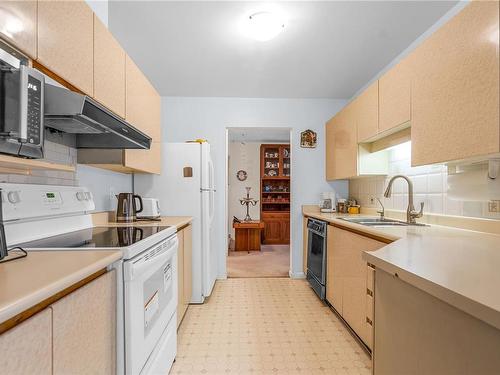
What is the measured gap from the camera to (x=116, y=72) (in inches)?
66.5

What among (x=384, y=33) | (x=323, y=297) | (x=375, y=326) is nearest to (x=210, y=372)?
(x=375, y=326)

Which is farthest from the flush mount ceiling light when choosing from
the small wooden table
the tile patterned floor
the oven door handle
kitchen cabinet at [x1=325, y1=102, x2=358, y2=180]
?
the small wooden table

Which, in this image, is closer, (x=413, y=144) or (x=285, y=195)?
(x=413, y=144)

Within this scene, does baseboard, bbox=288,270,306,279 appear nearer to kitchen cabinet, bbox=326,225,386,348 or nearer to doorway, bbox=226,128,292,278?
kitchen cabinet, bbox=326,225,386,348

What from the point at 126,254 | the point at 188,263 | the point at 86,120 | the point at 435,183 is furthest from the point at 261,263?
the point at 86,120

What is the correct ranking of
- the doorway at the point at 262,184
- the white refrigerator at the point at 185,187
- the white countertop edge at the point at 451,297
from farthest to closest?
1. the doorway at the point at 262,184
2. the white refrigerator at the point at 185,187
3. the white countertop edge at the point at 451,297

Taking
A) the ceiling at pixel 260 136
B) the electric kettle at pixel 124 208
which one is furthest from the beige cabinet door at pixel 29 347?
the ceiling at pixel 260 136

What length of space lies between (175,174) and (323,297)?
1.87 metres

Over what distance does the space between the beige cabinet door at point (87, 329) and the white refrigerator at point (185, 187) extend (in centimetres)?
171

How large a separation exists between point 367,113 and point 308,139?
49.1 inches

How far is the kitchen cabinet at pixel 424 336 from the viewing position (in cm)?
54

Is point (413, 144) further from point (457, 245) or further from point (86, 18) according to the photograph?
point (86, 18)

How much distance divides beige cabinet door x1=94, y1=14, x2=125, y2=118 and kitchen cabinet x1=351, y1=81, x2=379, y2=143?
190cm

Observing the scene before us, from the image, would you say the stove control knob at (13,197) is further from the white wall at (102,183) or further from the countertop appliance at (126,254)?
the white wall at (102,183)
